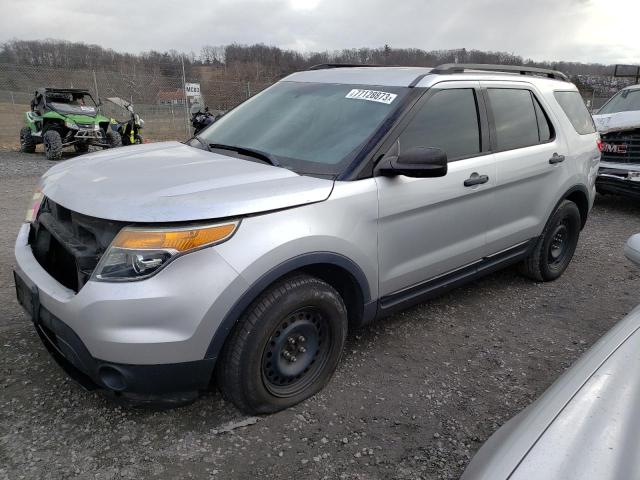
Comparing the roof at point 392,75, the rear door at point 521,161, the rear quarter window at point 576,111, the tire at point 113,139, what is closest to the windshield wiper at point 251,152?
the roof at point 392,75

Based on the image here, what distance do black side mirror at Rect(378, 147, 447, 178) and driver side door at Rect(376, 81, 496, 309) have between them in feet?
0.36

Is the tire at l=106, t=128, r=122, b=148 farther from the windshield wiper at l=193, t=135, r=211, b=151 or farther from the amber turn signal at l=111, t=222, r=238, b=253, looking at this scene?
the amber turn signal at l=111, t=222, r=238, b=253

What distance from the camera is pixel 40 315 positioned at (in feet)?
Result: 8.22

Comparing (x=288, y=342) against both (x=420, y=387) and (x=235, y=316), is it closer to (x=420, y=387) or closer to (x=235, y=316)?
(x=235, y=316)

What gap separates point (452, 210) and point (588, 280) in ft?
7.75

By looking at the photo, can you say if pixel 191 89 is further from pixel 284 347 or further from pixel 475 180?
pixel 284 347

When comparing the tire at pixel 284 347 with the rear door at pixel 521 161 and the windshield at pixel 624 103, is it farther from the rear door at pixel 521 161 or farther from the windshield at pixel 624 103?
the windshield at pixel 624 103

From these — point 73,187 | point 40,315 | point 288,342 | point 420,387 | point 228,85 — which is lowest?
point 420,387

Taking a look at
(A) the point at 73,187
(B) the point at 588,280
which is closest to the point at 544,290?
(B) the point at 588,280

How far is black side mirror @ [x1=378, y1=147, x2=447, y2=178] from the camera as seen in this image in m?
2.73

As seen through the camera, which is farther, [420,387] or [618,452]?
[420,387]

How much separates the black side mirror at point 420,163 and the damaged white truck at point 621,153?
5849mm

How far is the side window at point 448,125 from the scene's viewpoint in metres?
3.12

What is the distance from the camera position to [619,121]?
7.67 meters
